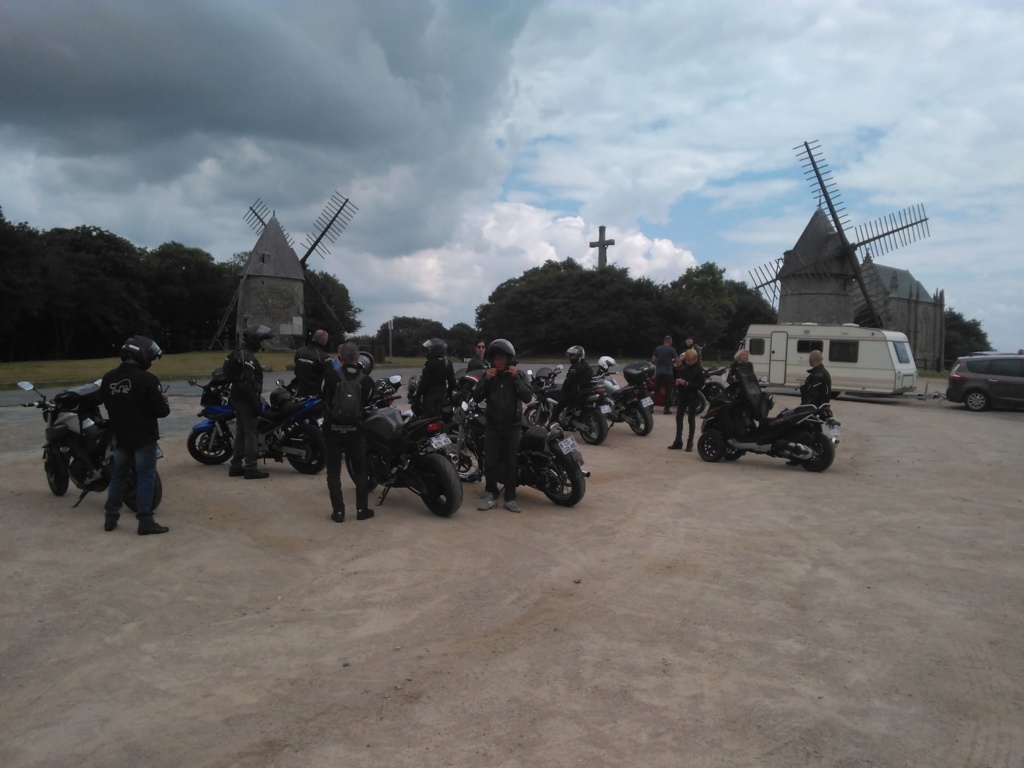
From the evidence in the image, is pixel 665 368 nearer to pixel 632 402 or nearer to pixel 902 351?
pixel 632 402

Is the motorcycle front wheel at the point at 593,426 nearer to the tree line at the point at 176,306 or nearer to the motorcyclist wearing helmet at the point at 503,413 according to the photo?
the motorcyclist wearing helmet at the point at 503,413

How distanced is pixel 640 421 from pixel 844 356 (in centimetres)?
1091

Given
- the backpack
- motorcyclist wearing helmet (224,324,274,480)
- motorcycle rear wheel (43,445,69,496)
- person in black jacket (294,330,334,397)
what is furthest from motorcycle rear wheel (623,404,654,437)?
motorcycle rear wheel (43,445,69,496)

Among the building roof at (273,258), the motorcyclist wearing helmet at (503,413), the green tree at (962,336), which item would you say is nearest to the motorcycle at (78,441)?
the motorcyclist wearing helmet at (503,413)

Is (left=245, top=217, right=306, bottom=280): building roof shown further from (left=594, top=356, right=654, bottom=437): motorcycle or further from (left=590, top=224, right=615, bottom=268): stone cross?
(left=594, top=356, right=654, bottom=437): motorcycle

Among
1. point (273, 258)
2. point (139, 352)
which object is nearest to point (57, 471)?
point (139, 352)

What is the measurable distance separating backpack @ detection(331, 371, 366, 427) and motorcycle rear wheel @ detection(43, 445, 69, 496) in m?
2.92

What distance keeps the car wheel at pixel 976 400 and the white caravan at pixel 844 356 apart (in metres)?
1.95

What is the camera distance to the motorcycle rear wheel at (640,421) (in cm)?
1351

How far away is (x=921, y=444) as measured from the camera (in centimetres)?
1295

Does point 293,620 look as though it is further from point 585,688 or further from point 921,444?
point 921,444

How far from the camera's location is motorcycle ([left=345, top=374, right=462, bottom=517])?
727cm

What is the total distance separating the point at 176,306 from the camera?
63.5 m

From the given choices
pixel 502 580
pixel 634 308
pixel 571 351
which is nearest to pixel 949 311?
pixel 634 308
